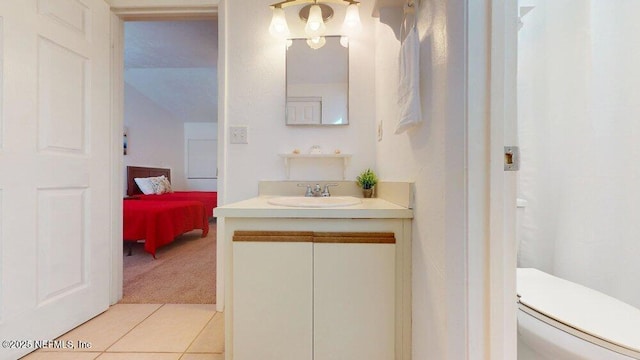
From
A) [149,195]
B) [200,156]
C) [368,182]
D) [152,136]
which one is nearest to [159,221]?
[149,195]

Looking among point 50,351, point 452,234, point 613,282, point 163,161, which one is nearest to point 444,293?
point 452,234

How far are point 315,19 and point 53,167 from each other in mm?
1653

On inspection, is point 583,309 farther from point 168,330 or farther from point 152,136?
point 152,136

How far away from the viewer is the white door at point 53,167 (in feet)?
3.79

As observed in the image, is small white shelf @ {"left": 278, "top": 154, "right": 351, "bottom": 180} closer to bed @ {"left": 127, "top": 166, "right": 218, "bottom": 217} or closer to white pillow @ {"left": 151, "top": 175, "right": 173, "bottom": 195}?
bed @ {"left": 127, "top": 166, "right": 218, "bottom": 217}

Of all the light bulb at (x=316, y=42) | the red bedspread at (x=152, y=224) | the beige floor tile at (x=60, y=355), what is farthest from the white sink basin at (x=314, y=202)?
the red bedspread at (x=152, y=224)

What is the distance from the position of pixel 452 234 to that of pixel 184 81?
221 inches

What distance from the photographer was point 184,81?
4.91m

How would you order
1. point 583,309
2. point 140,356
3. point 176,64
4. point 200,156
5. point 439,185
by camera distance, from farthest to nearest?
1. point 200,156
2. point 176,64
3. point 140,356
4. point 583,309
5. point 439,185

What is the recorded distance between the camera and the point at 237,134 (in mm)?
A: 1612

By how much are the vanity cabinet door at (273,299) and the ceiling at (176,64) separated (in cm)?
282

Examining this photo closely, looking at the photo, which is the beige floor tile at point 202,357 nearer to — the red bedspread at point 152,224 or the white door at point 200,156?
the red bedspread at point 152,224

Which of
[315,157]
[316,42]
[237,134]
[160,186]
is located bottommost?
[160,186]

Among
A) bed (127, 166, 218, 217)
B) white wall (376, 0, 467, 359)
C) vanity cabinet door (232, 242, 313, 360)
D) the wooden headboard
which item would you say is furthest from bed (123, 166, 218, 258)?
white wall (376, 0, 467, 359)
